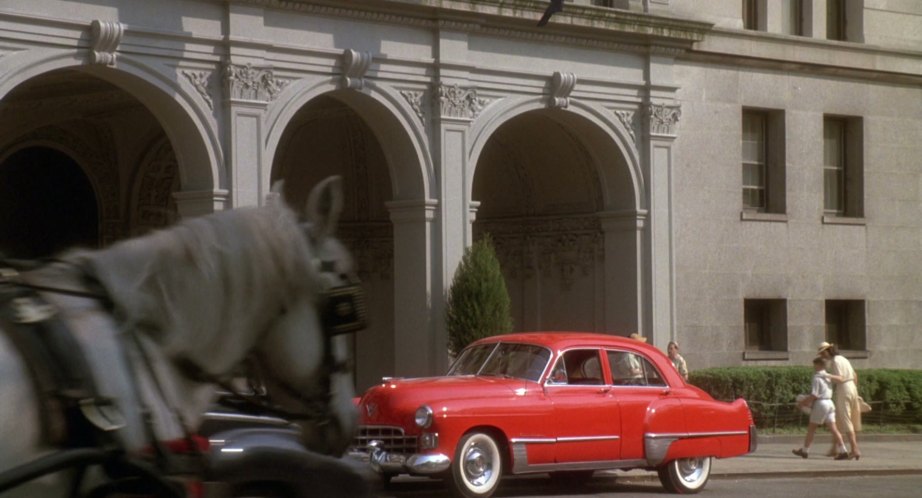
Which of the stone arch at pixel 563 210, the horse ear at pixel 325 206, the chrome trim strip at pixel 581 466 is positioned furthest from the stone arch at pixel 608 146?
the horse ear at pixel 325 206

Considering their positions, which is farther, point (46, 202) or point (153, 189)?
point (46, 202)

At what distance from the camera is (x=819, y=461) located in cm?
2214

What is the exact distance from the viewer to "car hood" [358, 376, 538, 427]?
15.6 metres

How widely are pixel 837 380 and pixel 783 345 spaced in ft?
20.5

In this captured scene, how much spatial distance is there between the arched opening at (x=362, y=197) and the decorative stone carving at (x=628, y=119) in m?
4.56

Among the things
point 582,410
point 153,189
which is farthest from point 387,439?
point 153,189

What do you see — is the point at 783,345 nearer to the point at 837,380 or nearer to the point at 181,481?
the point at 837,380

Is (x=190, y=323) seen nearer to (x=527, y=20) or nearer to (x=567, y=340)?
(x=567, y=340)

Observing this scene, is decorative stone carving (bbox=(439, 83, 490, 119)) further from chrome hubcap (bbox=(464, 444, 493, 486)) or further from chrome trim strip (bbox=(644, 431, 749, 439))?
chrome hubcap (bbox=(464, 444, 493, 486))

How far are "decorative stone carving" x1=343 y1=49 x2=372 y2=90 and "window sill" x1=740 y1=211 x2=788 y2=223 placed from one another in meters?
8.55

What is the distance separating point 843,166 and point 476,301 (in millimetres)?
10222

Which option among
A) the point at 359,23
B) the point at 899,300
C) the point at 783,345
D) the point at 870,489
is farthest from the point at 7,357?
the point at 899,300

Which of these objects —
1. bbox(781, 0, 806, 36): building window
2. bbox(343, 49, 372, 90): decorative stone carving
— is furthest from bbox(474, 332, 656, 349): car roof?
bbox(781, 0, 806, 36): building window

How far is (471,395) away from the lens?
15.8 metres
